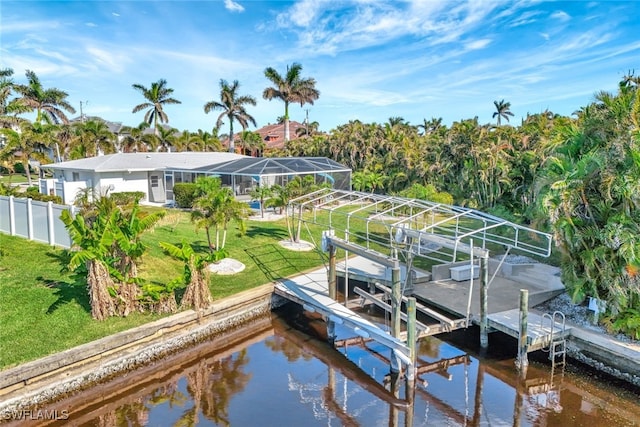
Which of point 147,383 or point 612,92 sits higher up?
point 612,92

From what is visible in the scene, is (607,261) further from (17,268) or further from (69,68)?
(69,68)

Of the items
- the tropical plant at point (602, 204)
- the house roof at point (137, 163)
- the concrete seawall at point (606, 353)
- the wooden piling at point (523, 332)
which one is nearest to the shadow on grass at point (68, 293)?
the wooden piling at point (523, 332)

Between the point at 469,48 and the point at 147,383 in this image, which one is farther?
the point at 469,48

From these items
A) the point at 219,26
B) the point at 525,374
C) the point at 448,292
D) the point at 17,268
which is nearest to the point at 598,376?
the point at 525,374

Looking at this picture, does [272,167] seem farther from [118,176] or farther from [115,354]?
[115,354]

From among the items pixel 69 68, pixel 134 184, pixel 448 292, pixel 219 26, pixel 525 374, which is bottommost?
pixel 525 374

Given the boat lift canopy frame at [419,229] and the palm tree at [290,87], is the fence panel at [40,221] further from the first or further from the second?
the palm tree at [290,87]

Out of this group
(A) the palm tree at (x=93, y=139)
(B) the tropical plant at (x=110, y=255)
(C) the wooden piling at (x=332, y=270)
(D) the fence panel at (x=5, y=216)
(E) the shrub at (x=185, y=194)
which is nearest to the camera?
(B) the tropical plant at (x=110, y=255)
